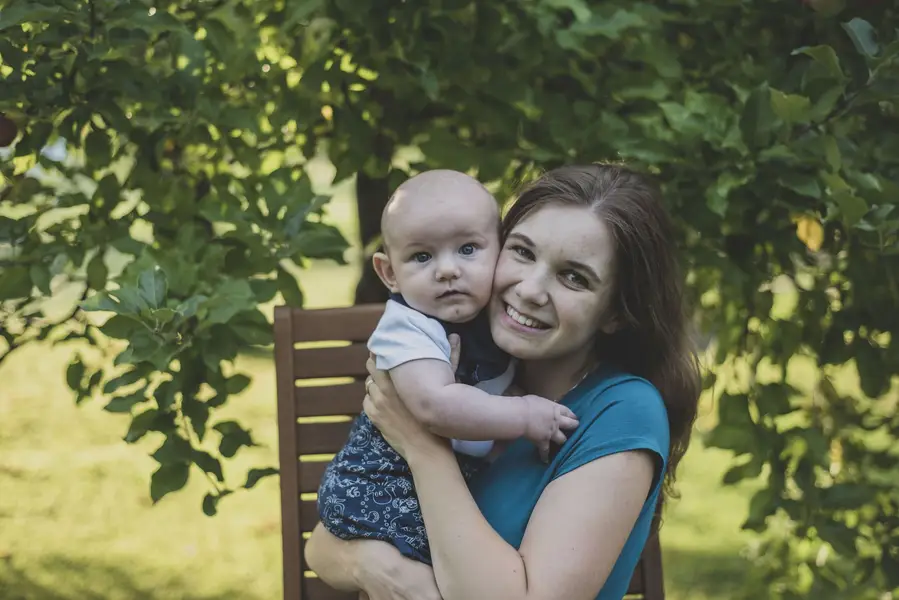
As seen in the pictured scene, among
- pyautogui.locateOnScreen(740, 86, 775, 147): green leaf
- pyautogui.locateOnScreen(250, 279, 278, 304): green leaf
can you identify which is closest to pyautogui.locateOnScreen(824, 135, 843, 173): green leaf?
pyautogui.locateOnScreen(740, 86, 775, 147): green leaf

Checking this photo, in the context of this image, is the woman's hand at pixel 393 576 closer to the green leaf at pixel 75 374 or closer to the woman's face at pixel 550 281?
the woman's face at pixel 550 281

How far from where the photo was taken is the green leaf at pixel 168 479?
6.91 feet

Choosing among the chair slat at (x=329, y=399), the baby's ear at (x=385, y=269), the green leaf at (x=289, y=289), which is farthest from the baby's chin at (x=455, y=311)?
the green leaf at (x=289, y=289)

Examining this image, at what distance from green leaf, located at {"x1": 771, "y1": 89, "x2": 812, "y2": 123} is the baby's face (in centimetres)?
65

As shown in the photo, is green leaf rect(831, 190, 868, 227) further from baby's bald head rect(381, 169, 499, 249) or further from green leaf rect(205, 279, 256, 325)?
green leaf rect(205, 279, 256, 325)

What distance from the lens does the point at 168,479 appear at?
2.12m

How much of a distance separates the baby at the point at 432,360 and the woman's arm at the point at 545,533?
8 centimetres

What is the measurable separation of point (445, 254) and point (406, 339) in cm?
15

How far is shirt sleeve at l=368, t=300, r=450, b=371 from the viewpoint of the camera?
1.62 meters

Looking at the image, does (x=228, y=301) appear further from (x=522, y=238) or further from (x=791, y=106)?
(x=791, y=106)

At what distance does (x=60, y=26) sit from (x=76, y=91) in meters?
0.17

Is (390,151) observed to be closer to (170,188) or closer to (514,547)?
(170,188)

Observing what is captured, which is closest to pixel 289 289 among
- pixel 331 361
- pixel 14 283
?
pixel 331 361

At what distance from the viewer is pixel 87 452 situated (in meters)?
5.11
